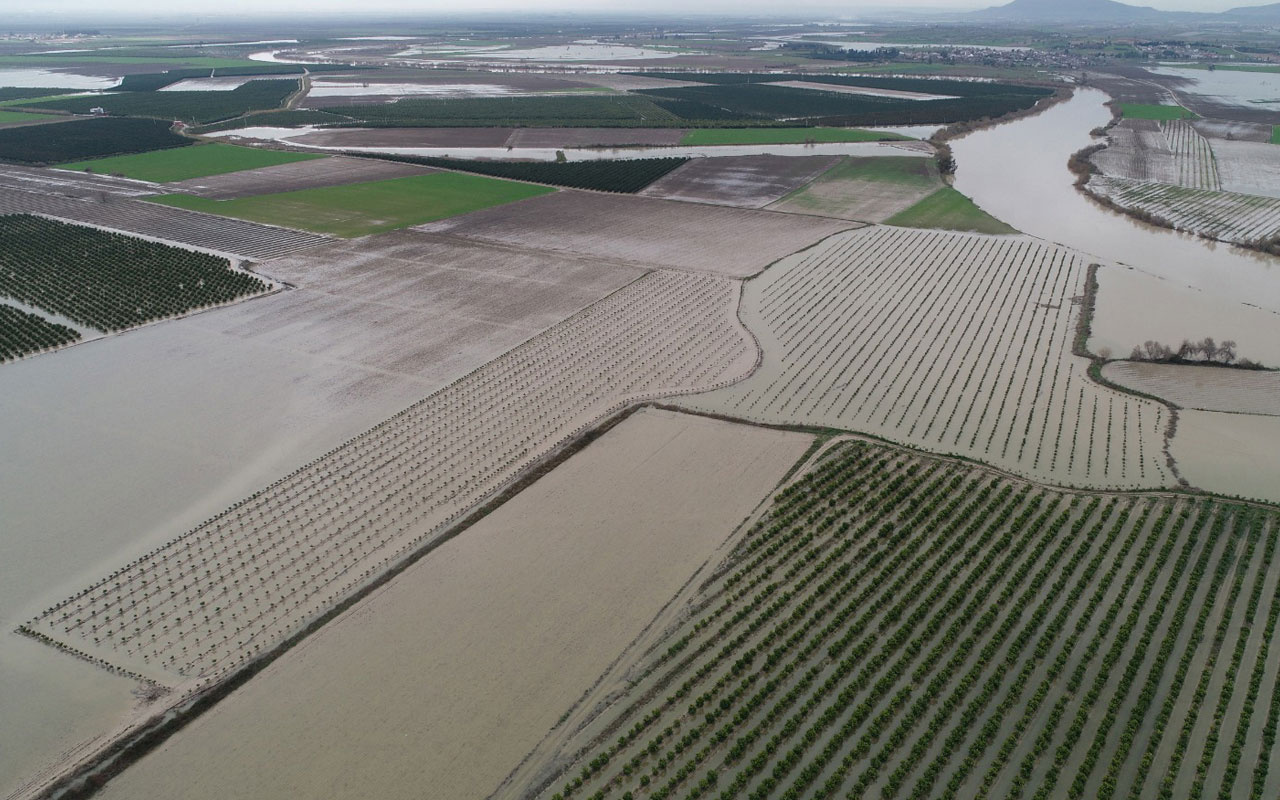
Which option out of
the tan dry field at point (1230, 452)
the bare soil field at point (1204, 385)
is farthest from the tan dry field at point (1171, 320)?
the tan dry field at point (1230, 452)

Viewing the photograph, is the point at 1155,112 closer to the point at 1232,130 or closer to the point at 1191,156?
the point at 1232,130

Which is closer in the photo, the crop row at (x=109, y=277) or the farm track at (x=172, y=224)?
the crop row at (x=109, y=277)

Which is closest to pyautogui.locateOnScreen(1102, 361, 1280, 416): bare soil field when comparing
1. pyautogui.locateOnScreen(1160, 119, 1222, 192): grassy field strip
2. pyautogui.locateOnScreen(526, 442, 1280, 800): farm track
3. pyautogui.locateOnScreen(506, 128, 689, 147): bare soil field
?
pyautogui.locateOnScreen(526, 442, 1280, 800): farm track

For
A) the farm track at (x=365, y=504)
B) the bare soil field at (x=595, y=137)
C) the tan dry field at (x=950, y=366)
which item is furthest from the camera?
the bare soil field at (x=595, y=137)

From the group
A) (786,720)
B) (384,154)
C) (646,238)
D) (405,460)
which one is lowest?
(786,720)

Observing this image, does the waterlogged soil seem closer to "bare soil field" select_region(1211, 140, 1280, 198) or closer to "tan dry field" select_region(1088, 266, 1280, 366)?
"tan dry field" select_region(1088, 266, 1280, 366)

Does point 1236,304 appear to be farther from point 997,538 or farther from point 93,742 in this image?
point 93,742

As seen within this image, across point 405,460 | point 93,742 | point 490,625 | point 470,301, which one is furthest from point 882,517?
point 470,301

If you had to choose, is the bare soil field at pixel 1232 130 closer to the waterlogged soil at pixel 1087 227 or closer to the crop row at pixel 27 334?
the waterlogged soil at pixel 1087 227
